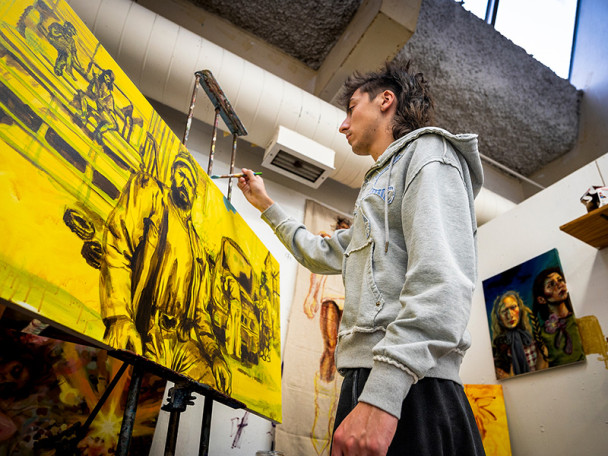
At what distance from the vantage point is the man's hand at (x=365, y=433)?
0.59 metres

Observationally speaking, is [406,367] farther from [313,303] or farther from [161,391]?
[313,303]

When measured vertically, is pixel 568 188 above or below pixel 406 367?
above

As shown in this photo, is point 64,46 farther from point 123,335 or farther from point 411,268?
point 411,268

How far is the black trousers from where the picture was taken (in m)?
0.69

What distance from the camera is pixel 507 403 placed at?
212 cm

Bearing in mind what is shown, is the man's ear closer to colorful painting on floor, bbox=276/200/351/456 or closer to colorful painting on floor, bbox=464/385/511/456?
colorful painting on floor, bbox=276/200/351/456

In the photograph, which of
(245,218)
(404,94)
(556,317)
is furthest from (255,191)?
(556,317)

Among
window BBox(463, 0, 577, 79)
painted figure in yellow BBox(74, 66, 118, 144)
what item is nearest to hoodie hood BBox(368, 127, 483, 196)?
painted figure in yellow BBox(74, 66, 118, 144)

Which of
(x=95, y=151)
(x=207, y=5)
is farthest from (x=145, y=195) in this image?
(x=207, y=5)

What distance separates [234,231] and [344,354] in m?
0.67

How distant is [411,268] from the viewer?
0.74 metres

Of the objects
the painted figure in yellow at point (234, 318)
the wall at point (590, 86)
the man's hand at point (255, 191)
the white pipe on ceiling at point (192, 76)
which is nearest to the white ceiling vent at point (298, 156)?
the white pipe on ceiling at point (192, 76)

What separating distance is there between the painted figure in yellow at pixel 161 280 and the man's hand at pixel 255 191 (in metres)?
0.29

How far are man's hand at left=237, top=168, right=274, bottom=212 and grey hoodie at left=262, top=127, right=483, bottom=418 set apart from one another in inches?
18.6
